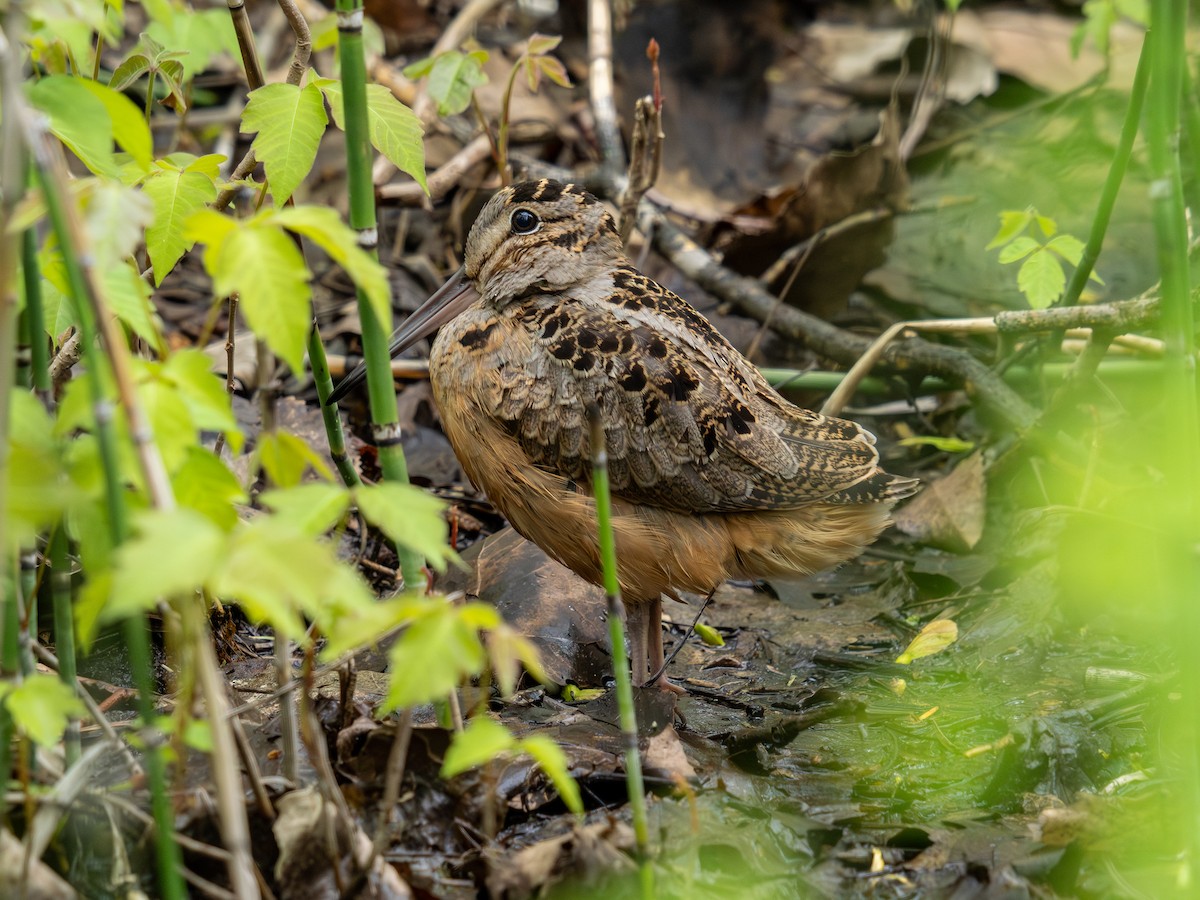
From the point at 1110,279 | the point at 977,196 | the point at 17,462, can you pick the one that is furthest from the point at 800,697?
the point at 977,196

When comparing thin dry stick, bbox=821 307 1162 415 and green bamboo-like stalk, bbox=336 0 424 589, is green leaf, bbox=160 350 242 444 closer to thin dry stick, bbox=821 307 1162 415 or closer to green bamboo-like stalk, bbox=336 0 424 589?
green bamboo-like stalk, bbox=336 0 424 589

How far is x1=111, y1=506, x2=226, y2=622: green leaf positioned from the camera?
157 cm

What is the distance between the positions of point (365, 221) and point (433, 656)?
1.06 meters

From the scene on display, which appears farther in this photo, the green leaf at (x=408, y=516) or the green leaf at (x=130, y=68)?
the green leaf at (x=130, y=68)

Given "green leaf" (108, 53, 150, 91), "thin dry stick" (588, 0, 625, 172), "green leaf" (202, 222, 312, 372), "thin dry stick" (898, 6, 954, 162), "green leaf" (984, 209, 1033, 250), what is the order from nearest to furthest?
1. "green leaf" (202, 222, 312, 372)
2. "green leaf" (108, 53, 150, 91)
3. "green leaf" (984, 209, 1033, 250)
4. "thin dry stick" (588, 0, 625, 172)
5. "thin dry stick" (898, 6, 954, 162)

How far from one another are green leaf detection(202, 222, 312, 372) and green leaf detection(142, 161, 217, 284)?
0.84 meters

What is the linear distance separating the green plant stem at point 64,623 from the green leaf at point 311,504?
66 cm

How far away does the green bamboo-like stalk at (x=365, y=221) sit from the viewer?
2.39 m

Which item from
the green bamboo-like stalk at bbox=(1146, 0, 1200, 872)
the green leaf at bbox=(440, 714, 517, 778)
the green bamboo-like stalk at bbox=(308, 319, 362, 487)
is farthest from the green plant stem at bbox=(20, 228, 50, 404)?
the green bamboo-like stalk at bbox=(1146, 0, 1200, 872)

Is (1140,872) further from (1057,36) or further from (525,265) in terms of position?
(1057,36)

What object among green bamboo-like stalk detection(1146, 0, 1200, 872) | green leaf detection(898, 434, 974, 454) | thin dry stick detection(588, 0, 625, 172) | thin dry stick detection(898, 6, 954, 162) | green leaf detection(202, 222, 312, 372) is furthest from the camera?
thin dry stick detection(898, 6, 954, 162)

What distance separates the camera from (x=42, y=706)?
207 centimetres

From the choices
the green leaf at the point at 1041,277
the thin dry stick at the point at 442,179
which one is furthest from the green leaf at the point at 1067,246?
the thin dry stick at the point at 442,179

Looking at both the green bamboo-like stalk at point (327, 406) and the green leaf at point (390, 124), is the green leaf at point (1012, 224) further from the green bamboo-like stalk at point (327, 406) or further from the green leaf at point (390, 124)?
the green bamboo-like stalk at point (327, 406)
